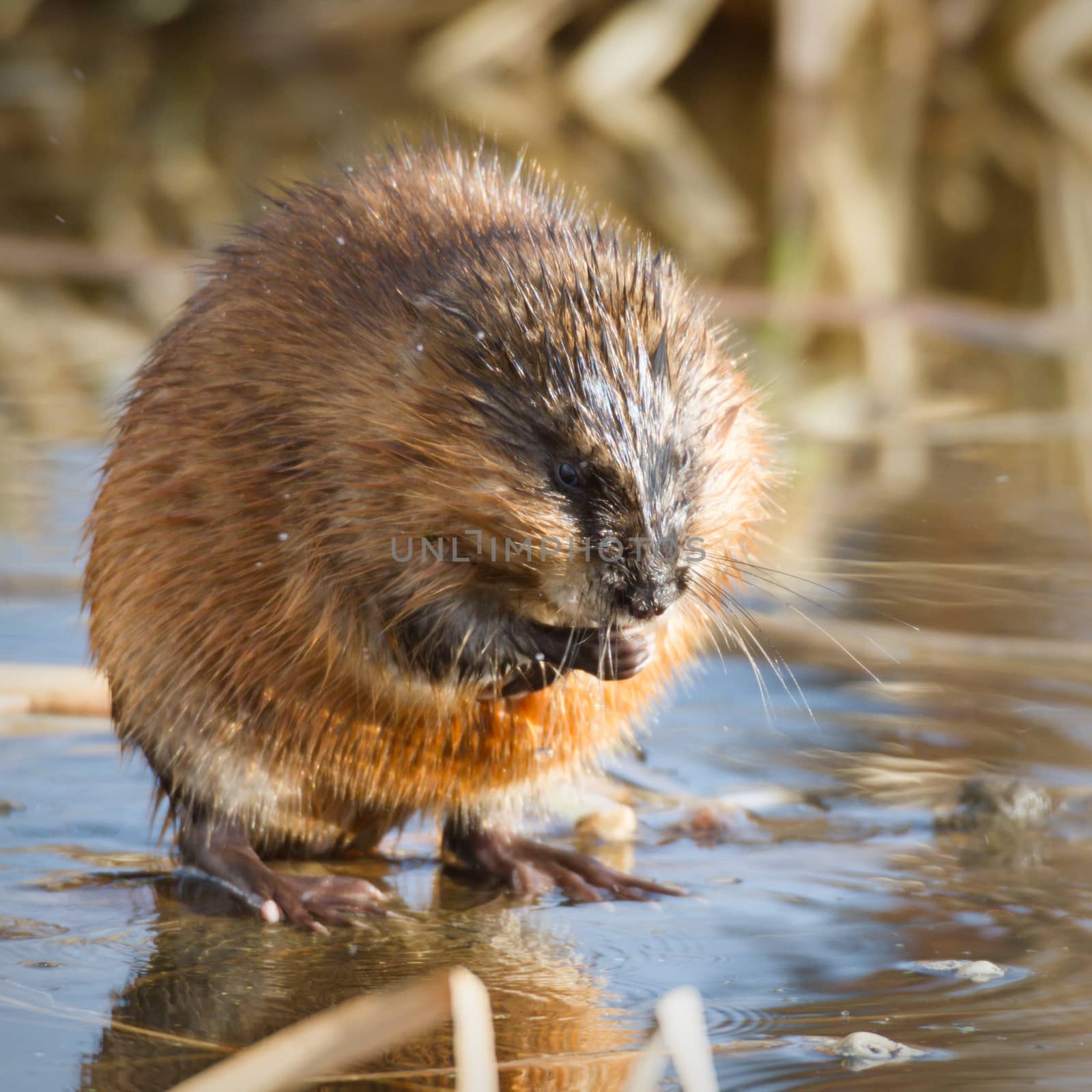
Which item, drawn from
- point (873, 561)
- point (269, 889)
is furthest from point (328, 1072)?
point (873, 561)

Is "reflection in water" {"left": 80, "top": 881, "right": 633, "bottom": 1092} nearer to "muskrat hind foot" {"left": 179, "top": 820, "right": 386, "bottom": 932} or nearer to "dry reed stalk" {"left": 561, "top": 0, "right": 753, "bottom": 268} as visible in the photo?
"muskrat hind foot" {"left": 179, "top": 820, "right": 386, "bottom": 932}

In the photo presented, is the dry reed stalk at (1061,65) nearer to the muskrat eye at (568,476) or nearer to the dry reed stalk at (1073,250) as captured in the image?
the dry reed stalk at (1073,250)

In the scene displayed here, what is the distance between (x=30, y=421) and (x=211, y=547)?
11.5 ft

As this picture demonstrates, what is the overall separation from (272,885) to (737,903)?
81 centimetres

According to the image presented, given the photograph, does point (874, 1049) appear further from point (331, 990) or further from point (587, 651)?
point (587, 651)

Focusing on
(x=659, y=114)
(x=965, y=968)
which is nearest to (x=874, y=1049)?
(x=965, y=968)

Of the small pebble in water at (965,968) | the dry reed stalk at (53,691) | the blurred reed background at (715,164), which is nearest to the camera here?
the small pebble in water at (965,968)

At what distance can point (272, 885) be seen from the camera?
3148 mm

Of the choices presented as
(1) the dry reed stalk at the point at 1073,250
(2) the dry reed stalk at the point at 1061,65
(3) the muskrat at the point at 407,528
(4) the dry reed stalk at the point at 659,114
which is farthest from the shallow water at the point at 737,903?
(2) the dry reed stalk at the point at 1061,65

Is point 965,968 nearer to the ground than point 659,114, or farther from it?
nearer to the ground

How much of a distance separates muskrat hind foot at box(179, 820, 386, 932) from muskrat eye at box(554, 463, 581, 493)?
799mm

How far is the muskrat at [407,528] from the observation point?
302 centimetres

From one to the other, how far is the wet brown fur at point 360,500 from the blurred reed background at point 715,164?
6.82 ft

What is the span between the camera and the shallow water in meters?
2.47
